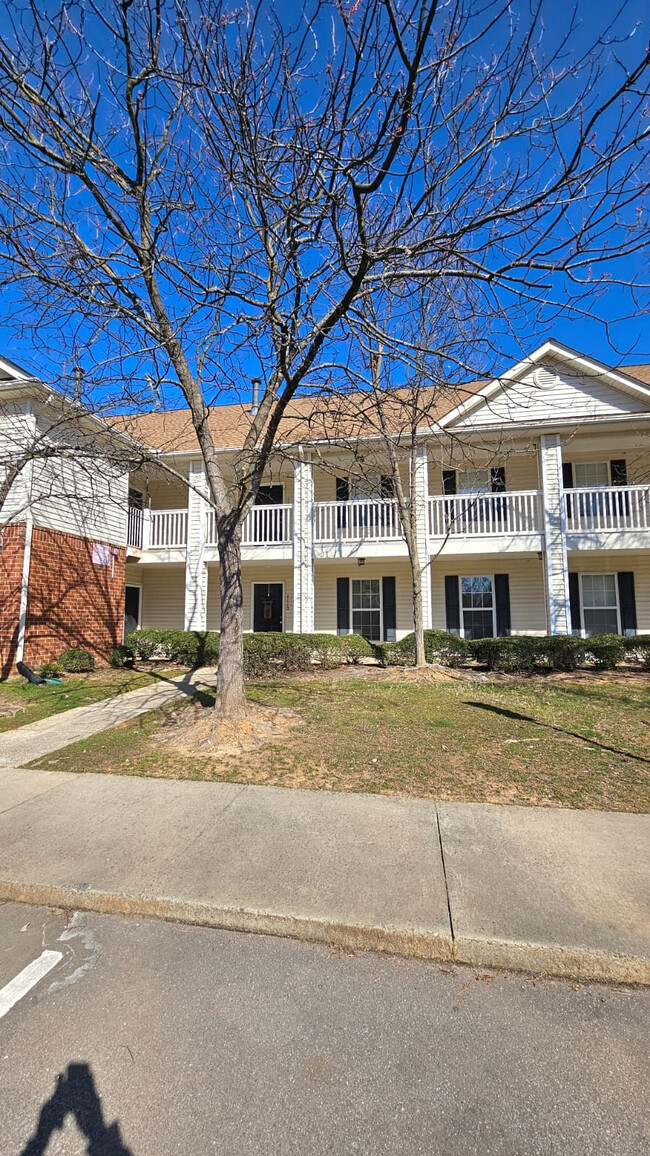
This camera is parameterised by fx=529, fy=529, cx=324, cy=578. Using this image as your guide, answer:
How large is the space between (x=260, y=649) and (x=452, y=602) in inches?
242

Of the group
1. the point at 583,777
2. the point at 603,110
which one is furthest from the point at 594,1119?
the point at 603,110

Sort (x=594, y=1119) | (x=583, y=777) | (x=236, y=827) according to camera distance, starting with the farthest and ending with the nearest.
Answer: (x=583, y=777) → (x=236, y=827) → (x=594, y=1119)

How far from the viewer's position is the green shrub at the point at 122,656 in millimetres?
14125

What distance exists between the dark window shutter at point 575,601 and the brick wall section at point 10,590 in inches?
558

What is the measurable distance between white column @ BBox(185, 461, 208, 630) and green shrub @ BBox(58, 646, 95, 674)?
10.3ft

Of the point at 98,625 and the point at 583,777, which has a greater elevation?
the point at 98,625

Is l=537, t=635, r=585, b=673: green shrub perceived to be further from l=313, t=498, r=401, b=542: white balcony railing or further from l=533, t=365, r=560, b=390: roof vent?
l=533, t=365, r=560, b=390: roof vent

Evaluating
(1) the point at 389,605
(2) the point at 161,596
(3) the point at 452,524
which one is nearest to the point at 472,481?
(3) the point at 452,524

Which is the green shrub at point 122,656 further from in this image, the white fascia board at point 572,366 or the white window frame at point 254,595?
the white fascia board at point 572,366

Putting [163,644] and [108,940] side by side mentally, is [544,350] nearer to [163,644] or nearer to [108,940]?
[163,644]

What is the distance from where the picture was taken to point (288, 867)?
3459 millimetres

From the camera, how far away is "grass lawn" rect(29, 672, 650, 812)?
16.2 ft

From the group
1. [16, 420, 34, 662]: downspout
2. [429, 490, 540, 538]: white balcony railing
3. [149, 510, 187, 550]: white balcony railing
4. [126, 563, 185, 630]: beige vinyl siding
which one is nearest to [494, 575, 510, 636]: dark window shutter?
[429, 490, 540, 538]: white balcony railing

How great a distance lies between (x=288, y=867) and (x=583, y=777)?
319cm
